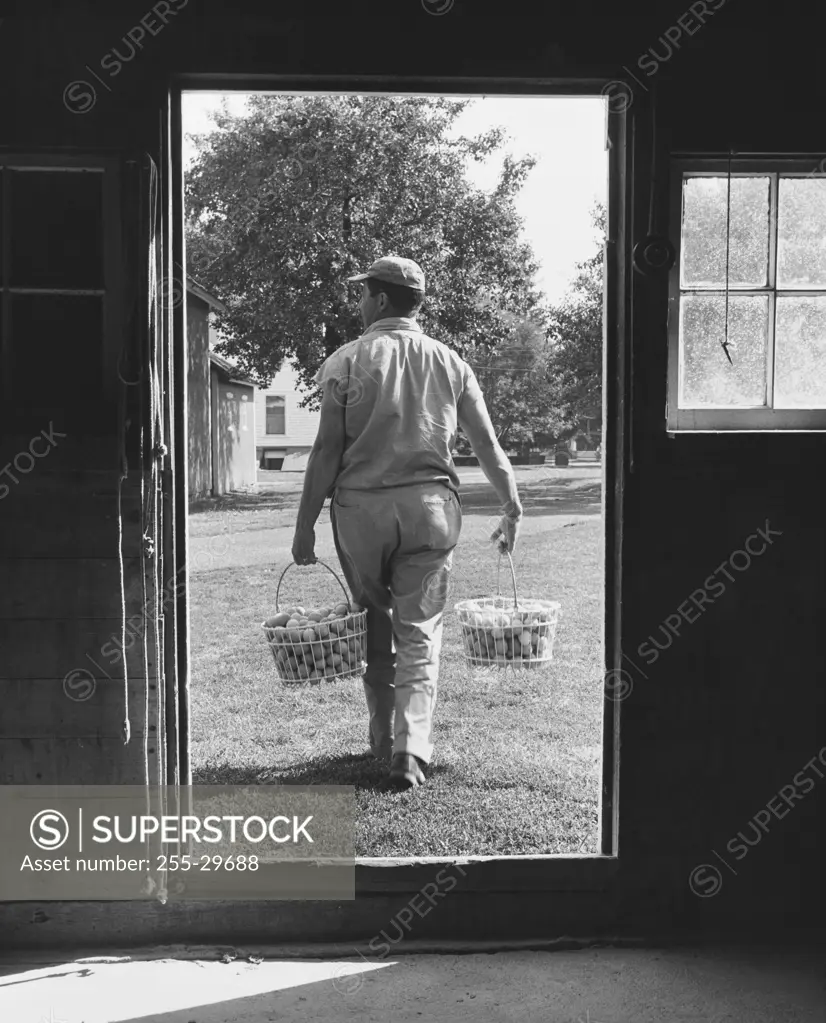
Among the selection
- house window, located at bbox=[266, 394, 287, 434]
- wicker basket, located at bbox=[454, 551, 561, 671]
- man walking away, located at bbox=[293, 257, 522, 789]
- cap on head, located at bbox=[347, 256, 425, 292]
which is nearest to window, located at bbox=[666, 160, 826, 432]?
man walking away, located at bbox=[293, 257, 522, 789]

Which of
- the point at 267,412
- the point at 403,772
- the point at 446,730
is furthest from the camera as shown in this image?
Result: the point at 267,412

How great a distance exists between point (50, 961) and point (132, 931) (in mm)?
236

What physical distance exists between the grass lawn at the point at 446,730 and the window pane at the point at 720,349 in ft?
2.66

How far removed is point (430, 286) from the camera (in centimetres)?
2280

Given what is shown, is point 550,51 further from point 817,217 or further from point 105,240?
point 105,240

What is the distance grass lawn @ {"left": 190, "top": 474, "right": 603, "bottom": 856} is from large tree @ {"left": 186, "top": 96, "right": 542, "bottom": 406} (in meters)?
12.3

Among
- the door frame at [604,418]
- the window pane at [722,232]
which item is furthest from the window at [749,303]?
the door frame at [604,418]

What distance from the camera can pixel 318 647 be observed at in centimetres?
424

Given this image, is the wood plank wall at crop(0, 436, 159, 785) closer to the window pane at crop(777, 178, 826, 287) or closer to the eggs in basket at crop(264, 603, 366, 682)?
the eggs in basket at crop(264, 603, 366, 682)

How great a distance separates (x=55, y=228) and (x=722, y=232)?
1.93m

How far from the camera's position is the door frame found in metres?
3.07

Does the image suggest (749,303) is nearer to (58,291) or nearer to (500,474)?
(500,474)

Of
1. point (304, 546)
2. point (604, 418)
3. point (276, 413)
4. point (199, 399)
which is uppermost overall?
point (276, 413)

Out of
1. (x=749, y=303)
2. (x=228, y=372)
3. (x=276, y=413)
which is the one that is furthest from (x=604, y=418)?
(x=276, y=413)
